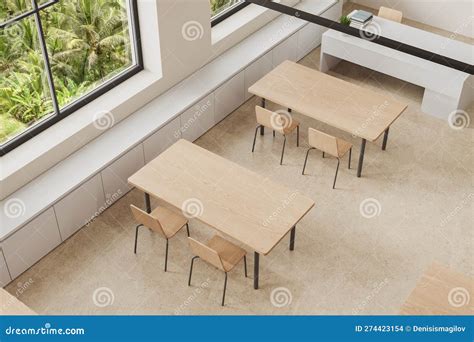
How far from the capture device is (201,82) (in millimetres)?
7527

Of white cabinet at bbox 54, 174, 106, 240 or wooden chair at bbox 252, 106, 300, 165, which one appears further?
wooden chair at bbox 252, 106, 300, 165

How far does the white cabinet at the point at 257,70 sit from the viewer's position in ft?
26.0

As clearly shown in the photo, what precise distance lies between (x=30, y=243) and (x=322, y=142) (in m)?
3.01

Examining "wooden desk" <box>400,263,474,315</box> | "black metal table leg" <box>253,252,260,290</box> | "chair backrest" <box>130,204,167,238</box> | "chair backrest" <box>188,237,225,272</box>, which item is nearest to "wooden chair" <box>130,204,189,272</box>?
"chair backrest" <box>130,204,167,238</box>

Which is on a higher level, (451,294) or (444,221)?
(451,294)

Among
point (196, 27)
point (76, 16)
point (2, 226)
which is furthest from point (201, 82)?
point (2, 226)

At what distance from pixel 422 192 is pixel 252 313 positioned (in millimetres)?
2316

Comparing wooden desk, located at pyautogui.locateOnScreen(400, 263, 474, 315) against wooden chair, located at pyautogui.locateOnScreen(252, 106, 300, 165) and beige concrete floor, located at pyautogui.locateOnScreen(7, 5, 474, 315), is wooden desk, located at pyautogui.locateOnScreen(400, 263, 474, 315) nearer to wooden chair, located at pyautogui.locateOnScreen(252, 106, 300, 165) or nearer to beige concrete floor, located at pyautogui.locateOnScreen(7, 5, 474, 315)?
beige concrete floor, located at pyautogui.locateOnScreen(7, 5, 474, 315)

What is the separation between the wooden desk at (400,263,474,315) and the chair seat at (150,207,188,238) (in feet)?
7.08

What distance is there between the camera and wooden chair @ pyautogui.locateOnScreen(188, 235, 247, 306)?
18.4 ft

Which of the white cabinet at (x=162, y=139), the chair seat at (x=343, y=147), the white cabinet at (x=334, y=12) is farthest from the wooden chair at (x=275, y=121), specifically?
the white cabinet at (x=334, y=12)

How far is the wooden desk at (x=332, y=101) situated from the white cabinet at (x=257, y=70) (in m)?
0.42

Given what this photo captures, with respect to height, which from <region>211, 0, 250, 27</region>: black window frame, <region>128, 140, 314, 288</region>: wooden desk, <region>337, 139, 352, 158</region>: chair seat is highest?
<region>211, 0, 250, 27</region>: black window frame
